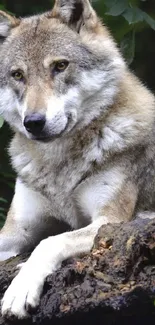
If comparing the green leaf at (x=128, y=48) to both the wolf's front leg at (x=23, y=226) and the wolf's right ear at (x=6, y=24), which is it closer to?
the wolf's right ear at (x=6, y=24)

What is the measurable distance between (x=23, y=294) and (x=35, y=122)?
4.34 feet

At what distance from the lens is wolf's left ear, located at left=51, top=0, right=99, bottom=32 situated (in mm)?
5836

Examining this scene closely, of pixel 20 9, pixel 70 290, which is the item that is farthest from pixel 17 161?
pixel 20 9

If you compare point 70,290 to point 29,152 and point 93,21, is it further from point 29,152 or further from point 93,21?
point 93,21

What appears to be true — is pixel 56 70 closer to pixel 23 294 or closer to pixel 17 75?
pixel 17 75

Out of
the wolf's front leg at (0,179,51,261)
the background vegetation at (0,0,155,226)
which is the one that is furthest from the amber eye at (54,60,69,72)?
the wolf's front leg at (0,179,51,261)

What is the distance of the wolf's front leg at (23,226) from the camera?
19.5ft

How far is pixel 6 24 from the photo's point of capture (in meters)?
6.07

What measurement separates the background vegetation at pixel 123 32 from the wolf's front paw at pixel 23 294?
1673 mm

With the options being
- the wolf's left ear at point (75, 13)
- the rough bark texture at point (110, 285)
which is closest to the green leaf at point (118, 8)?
the wolf's left ear at point (75, 13)

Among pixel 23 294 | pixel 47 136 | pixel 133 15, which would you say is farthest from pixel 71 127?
pixel 133 15

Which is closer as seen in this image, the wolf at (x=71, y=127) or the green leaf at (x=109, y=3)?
the wolf at (x=71, y=127)

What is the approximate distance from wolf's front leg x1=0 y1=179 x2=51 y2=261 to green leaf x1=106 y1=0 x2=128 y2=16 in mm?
1888

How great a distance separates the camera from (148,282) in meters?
3.94
